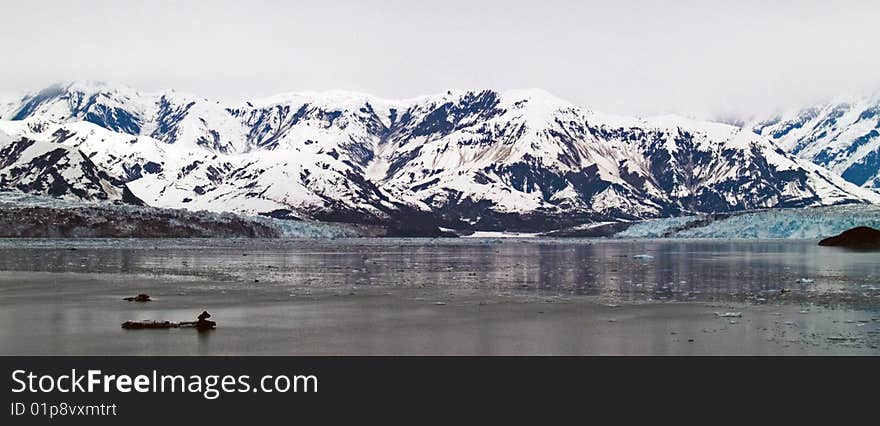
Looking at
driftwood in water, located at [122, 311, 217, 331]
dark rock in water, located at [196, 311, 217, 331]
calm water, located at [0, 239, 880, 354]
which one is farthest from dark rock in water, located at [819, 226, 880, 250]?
driftwood in water, located at [122, 311, 217, 331]

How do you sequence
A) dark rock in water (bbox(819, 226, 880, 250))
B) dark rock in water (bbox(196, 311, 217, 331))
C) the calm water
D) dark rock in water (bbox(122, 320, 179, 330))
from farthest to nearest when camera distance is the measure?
dark rock in water (bbox(819, 226, 880, 250)) → dark rock in water (bbox(196, 311, 217, 331)) → dark rock in water (bbox(122, 320, 179, 330)) → the calm water

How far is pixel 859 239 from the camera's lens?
136 meters

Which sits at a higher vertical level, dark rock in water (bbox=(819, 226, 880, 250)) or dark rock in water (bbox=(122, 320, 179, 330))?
dark rock in water (bbox=(122, 320, 179, 330))

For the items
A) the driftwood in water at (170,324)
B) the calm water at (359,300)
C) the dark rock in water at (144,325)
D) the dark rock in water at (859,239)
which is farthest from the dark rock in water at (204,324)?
the dark rock in water at (859,239)

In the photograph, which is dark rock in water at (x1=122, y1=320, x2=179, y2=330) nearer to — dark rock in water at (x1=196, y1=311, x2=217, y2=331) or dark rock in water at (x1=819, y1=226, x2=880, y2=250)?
dark rock in water at (x1=196, y1=311, x2=217, y2=331)

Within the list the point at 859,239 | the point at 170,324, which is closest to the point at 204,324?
the point at 170,324

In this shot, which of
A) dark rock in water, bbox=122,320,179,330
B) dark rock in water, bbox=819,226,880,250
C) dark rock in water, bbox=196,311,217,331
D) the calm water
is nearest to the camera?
the calm water

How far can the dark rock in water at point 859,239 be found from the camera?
130625 mm

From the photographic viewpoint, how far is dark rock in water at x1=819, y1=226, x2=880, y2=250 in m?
131

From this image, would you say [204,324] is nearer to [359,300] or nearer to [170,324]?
[170,324]

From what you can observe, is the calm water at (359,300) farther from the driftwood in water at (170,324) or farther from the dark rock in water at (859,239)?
the dark rock in water at (859,239)
